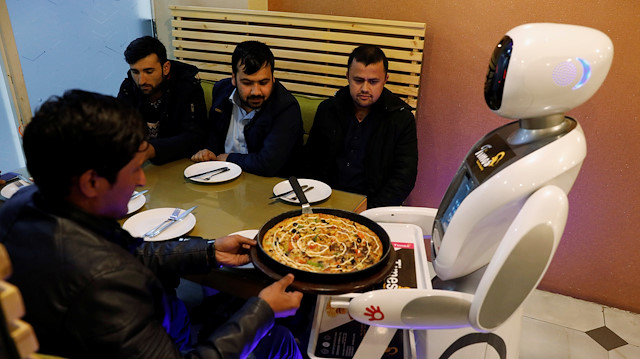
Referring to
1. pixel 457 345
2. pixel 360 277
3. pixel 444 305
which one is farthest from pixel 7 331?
pixel 457 345

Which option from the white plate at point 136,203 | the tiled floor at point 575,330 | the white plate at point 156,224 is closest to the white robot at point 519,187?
the white plate at point 156,224

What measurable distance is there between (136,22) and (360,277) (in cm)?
343

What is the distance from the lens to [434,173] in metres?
3.23

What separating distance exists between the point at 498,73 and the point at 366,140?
1.55 metres

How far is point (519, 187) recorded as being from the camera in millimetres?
1203

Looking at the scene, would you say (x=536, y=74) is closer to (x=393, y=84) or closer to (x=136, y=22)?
(x=393, y=84)

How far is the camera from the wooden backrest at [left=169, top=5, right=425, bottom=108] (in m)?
2.96

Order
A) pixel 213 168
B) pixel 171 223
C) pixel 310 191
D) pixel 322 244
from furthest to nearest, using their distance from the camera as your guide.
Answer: pixel 213 168 → pixel 310 191 → pixel 171 223 → pixel 322 244

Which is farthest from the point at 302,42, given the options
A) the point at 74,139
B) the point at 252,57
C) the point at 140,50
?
the point at 74,139

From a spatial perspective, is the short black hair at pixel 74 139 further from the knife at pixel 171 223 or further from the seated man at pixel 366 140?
the seated man at pixel 366 140

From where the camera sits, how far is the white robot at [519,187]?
1168 millimetres

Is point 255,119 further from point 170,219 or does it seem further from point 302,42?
point 170,219

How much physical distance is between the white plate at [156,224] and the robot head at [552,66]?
4.04 ft

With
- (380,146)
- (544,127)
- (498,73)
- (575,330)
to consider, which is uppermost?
(498,73)
